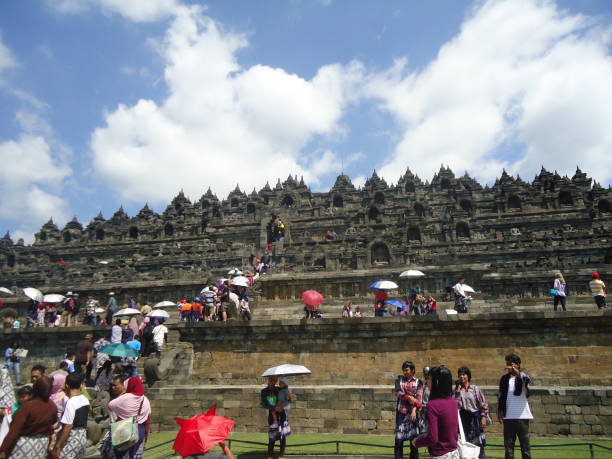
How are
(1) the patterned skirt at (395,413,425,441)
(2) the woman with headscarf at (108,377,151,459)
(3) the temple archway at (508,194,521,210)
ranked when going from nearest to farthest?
(2) the woman with headscarf at (108,377,151,459)
(1) the patterned skirt at (395,413,425,441)
(3) the temple archway at (508,194,521,210)

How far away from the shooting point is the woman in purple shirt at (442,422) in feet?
14.5

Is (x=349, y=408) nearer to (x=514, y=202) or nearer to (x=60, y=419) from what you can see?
(x=60, y=419)

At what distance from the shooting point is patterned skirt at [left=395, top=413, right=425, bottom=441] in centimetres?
641

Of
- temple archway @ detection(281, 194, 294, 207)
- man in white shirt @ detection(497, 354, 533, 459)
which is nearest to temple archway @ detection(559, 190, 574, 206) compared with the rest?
temple archway @ detection(281, 194, 294, 207)

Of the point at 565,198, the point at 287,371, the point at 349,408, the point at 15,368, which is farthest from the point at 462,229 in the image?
the point at 15,368

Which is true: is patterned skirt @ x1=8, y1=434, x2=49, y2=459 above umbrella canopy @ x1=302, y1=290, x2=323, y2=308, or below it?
below

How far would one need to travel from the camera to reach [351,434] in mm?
9633

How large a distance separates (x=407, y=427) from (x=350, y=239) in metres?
26.2

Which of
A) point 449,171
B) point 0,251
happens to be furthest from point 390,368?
point 0,251

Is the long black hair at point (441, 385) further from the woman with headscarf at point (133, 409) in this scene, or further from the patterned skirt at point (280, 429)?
the woman with headscarf at point (133, 409)

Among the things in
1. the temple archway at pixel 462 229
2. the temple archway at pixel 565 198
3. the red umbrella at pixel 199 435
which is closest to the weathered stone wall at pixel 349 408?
the red umbrella at pixel 199 435

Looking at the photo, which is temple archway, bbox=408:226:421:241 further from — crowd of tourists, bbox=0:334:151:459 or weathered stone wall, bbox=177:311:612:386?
crowd of tourists, bbox=0:334:151:459

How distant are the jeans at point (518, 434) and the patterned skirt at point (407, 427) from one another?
1282 millimetres

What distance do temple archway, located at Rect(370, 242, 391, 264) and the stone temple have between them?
112 millimetres
